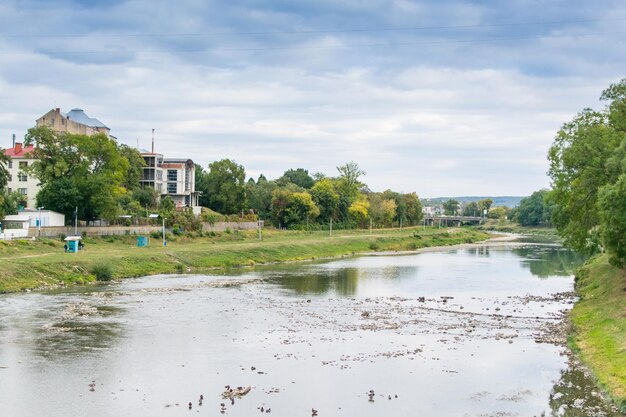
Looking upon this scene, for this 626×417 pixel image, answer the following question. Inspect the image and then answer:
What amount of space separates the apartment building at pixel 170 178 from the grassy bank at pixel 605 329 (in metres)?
84.2

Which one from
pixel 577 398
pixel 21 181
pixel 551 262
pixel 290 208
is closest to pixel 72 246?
pixel 21 181

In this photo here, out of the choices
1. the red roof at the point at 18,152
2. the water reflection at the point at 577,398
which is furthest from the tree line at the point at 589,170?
the red roof at the point at 18,152

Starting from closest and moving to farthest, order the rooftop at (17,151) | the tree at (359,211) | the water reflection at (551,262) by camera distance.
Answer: the water reflection at (551,262)
the rooftop at (17,151)
the tree at (359,211)

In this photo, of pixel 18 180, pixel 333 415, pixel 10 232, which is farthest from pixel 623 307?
pixel 18 180

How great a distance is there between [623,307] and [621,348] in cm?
843

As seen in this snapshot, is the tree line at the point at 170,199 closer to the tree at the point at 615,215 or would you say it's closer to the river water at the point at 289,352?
the river water at the point at 289,352

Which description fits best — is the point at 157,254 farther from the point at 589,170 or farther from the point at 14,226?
the point at 589,170

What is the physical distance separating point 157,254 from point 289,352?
1712 inches

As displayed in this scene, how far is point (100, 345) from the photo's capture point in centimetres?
3472

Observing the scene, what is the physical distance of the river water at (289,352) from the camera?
25.8 meters

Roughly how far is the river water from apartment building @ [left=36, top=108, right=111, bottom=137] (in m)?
64.4

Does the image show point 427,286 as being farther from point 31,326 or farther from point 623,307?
point 31,326

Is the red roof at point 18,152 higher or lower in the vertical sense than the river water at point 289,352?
higher

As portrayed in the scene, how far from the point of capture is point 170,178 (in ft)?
426
